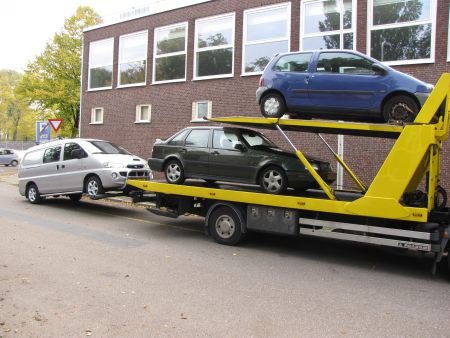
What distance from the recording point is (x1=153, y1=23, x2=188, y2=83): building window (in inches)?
752

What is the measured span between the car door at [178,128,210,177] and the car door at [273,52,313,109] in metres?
1.75

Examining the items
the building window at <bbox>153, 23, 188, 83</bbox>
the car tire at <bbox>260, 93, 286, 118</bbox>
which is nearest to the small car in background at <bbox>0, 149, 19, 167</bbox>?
the building window at <bbox>153, 23, 188, 83</bbox>

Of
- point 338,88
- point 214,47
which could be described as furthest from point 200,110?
point 338,88

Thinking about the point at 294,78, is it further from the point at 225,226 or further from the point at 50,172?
the point at 50,172

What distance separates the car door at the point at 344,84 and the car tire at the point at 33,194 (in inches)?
360

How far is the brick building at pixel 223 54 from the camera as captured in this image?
44.7 feet

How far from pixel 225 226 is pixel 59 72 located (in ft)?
116

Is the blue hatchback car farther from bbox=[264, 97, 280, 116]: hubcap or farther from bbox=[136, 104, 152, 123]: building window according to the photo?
bbox=[136, 104, 152, 123]: building window

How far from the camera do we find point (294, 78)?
27.7ft

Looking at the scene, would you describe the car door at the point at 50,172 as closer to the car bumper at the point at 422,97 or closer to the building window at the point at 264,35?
the building window at the point at 264,35

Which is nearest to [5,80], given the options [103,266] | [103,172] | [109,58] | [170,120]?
[109,58]

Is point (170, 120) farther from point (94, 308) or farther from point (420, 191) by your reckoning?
point (94, 308)

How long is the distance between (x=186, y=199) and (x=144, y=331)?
505cm

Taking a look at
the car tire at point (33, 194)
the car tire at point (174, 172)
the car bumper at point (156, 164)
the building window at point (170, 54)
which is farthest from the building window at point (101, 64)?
the car tire at point (174, 172)
